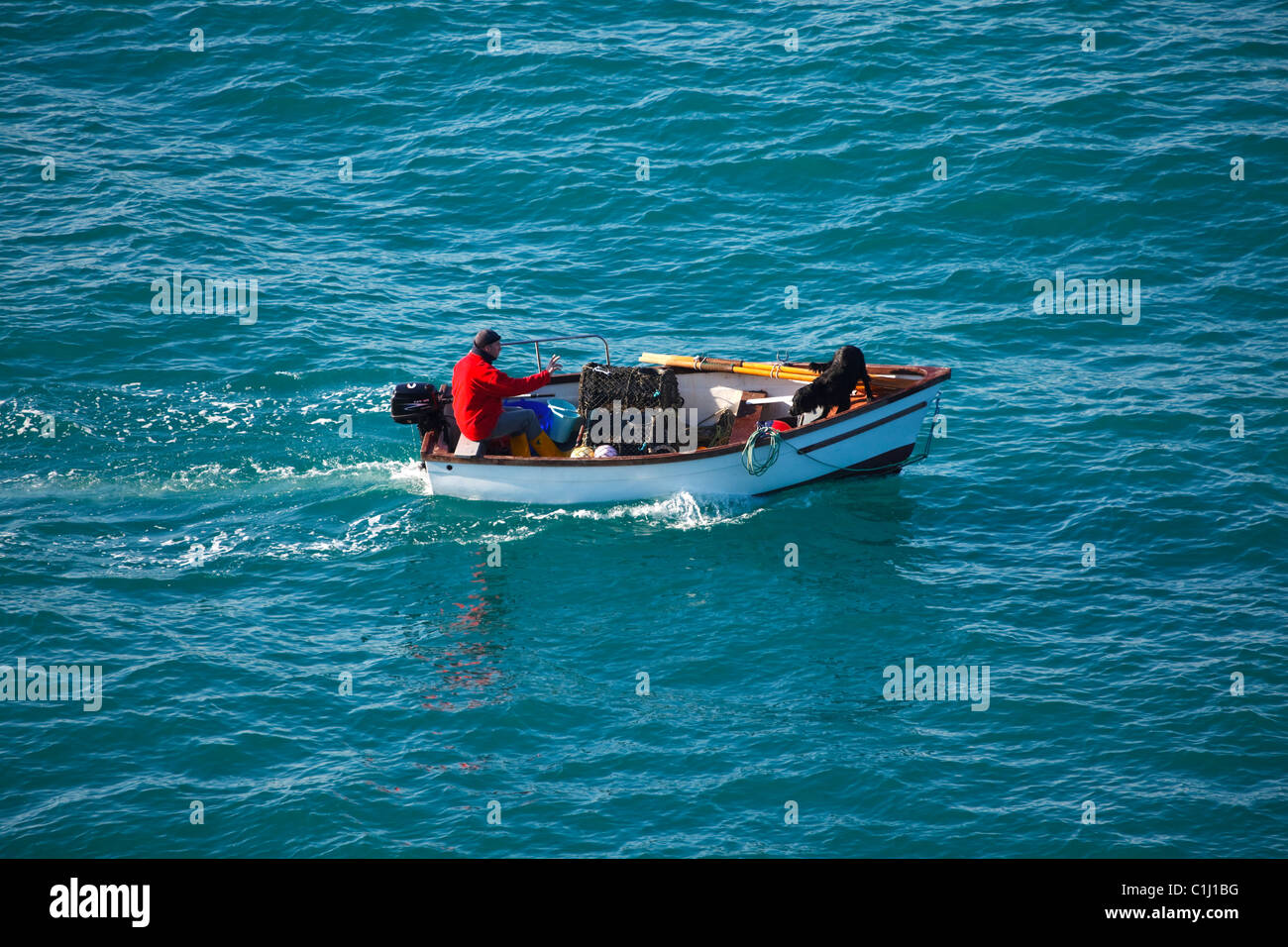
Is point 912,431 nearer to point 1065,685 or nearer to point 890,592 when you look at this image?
point 890,592

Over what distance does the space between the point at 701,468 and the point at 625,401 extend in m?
1.34

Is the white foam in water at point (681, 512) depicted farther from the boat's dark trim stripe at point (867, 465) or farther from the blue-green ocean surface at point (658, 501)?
the boat's dark trim stripe at point (867, 465)

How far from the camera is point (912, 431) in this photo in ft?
A: 49.8

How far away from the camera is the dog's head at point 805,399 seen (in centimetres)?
1494

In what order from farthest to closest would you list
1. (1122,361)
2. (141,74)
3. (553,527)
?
(141,74) → (1122,361) → (553,527)

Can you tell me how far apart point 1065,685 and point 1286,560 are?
3.70 meters

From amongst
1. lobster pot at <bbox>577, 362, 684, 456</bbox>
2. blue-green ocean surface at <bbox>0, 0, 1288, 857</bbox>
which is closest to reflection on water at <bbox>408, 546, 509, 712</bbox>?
blue-green ocean surface at <bbox>0, 0, 1288, 857</bbox>

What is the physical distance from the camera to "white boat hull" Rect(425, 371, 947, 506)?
14.7 meters

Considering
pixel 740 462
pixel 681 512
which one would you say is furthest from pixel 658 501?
pixel 740 462

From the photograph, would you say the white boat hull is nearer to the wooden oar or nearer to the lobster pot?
the lobster pot

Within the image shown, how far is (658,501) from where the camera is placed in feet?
49.4

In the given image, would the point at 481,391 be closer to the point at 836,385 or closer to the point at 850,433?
the point at 836,385

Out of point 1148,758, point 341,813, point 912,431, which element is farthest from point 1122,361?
point 341,813
